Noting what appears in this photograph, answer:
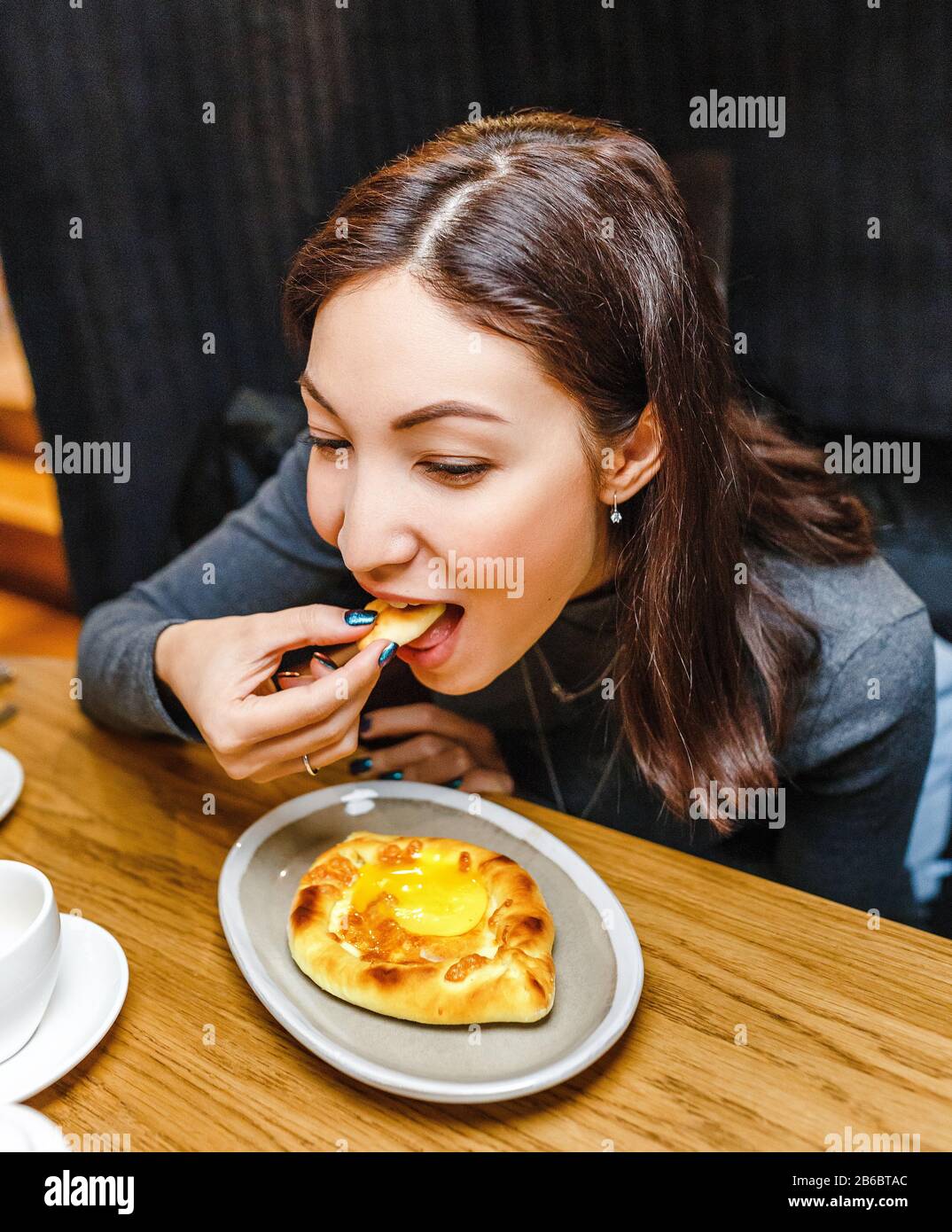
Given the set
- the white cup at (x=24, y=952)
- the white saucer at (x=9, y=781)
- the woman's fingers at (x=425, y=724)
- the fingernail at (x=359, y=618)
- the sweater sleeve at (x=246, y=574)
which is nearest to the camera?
the white cup at (x=24, y=952)

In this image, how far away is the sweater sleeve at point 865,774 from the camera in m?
1.32

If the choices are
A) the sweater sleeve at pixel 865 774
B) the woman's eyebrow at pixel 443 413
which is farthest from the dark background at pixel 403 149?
the woman's eyebrow at pixel 443 413

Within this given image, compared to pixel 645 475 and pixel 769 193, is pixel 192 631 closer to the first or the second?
pixel 645 475

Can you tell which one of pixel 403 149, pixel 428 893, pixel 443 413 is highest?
pixel 403 149

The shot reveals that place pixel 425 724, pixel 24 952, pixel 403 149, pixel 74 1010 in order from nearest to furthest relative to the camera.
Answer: pixel 24 952
pixel 74 1010
pixel 403 149
pixel 425 724

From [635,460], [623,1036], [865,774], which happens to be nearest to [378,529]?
[635,460]

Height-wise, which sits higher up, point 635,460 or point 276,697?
point 635,460

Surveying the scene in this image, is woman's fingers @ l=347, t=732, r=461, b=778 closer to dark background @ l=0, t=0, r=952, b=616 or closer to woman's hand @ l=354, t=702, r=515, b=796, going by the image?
woman's hand @ l=354, t=702, r=515, b=796

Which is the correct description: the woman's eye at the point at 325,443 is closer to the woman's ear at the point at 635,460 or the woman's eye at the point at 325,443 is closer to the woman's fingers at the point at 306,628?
the woman's fingers at the point at 306,628

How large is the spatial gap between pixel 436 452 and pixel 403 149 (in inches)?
20.3

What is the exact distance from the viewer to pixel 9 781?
51.2 inches

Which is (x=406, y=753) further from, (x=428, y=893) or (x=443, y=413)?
(x=443, y=413)

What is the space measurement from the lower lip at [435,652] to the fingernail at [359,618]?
5cm
